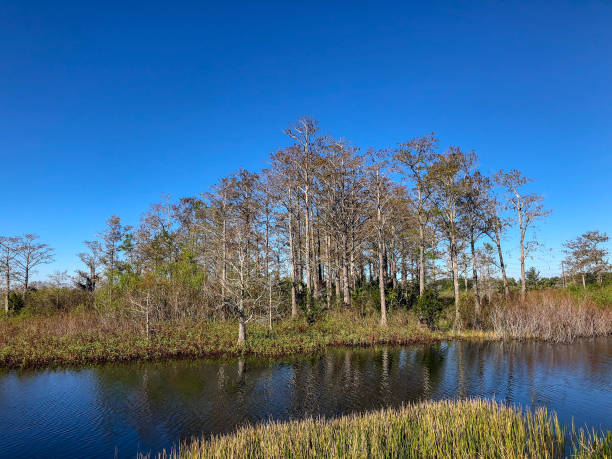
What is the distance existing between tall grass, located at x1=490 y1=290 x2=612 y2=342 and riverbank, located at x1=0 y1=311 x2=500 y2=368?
61.1 inches

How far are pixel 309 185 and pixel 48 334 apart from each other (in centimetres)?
2192

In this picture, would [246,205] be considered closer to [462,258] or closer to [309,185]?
[309,185]

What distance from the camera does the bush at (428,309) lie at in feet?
88.8

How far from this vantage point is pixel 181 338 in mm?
22344

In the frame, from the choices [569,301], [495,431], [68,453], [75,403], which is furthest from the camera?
[569,301]

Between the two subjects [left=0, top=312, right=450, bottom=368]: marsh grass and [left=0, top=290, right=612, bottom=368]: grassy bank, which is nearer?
[left=0, top=312, right=450, bottom=368]: marsh grass

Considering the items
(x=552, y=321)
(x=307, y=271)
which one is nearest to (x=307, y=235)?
(x=307, y=271)

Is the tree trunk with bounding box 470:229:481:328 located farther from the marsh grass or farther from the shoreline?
the marsh grass


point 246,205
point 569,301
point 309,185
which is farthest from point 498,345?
point 246,205

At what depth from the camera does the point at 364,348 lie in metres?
22.8

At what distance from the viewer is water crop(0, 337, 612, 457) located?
34.2ft

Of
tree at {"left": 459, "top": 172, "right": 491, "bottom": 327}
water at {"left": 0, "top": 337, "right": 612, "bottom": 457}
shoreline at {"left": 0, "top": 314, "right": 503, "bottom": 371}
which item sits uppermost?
tree at {"left": 459, "top": 172, "right": 491, "bottom": 327}

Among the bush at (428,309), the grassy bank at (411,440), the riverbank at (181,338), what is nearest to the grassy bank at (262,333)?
the riverbank at (181,338)

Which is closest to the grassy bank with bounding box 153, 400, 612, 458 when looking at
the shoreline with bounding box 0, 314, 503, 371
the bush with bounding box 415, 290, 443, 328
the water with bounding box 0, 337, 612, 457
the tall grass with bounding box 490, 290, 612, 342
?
the water with bounding box 0, 337, 612, 457
